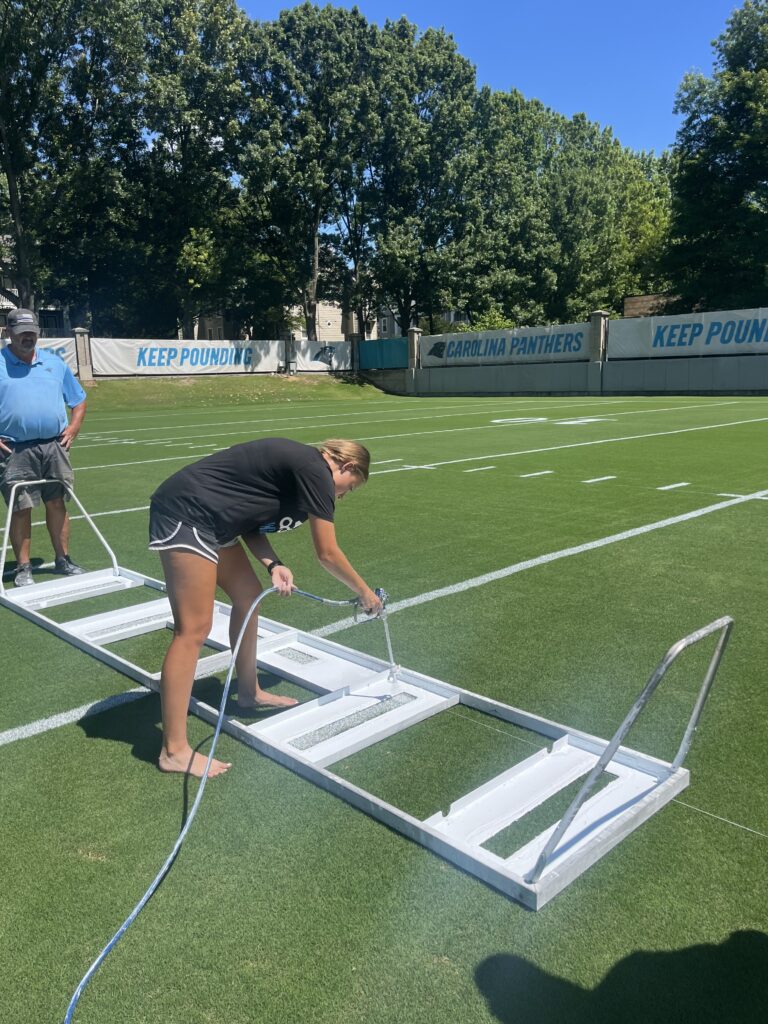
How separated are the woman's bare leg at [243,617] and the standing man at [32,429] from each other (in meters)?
3.24

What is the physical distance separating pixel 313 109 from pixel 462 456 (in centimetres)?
3513

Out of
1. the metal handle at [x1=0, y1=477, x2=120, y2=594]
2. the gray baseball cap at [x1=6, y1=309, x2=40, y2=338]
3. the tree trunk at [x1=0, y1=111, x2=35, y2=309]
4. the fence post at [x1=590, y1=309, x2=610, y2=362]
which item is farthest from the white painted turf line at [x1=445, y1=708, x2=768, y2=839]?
the tree trunk at [x1=0, y1=111, x2=35, y2=309]

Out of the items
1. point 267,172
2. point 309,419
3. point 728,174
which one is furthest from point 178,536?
point 728,174

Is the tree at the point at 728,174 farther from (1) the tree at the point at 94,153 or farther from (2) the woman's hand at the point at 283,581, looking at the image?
(2) the woman's hand at the point at 283,581

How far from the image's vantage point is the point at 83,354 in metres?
32.8

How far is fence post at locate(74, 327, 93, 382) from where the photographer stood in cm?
3259

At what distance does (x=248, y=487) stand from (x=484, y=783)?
163 cm

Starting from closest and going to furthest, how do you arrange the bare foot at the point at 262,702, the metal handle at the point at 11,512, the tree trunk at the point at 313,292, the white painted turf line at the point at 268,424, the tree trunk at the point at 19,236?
the bare foot at the point at 262,702 < the metal handle at the point at 11,512 < the white painted turf line at the point at 268,424 < the tree trunk at the point at 19,236 < the tree trunk at the point at 313,292

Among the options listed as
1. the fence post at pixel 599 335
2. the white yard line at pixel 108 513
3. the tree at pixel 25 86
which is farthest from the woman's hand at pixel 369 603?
the tree at pixel 25 86

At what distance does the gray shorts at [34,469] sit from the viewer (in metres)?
6.36

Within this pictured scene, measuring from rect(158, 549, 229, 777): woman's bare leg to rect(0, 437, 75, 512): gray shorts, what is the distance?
3.64m

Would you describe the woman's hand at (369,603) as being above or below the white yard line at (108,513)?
above

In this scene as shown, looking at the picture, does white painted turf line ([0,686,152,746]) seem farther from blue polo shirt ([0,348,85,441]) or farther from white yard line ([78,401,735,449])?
white yard line ([78,401,735,449])

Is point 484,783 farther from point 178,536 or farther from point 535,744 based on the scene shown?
point 178,536
